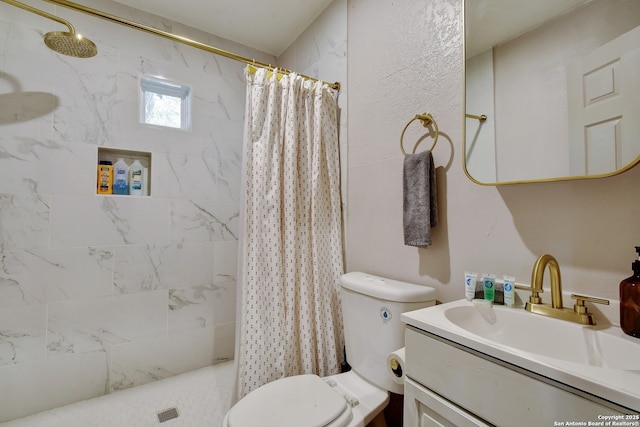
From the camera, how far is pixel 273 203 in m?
1.45

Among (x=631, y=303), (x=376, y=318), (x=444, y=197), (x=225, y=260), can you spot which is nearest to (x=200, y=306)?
(x=225, y=260)

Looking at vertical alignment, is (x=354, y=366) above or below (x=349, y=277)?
below

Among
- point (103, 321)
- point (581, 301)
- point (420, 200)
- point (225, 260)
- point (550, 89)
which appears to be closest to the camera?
point (581, 301)

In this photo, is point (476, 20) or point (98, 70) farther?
point (98, 70)

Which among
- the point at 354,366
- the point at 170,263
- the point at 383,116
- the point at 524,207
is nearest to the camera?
the point at 524,207

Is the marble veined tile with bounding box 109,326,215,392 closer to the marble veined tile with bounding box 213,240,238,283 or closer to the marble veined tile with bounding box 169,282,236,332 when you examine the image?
the marble veined tile with bounding box 169,282,236,332

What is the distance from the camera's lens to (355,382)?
1245 millimetres

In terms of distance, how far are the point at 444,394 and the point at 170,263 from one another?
1.70m

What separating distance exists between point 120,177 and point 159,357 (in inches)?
44.6

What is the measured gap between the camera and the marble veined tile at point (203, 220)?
1865 millimetres

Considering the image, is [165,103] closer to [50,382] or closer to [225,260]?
[225,260]

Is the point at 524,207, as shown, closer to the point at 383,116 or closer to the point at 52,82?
the point at 383,116

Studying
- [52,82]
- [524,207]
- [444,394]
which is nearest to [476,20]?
[524,207]

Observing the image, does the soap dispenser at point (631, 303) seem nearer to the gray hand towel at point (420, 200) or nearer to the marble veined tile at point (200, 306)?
the gray hand towel at point (420, 200)
